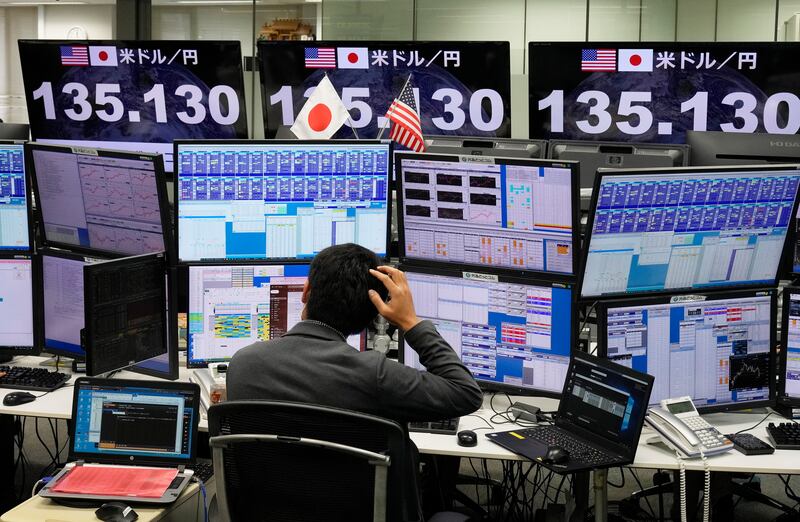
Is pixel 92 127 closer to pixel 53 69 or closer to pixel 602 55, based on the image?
pixel 53 69

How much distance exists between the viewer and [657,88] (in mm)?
5297

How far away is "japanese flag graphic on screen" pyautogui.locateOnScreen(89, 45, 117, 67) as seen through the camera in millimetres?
5609

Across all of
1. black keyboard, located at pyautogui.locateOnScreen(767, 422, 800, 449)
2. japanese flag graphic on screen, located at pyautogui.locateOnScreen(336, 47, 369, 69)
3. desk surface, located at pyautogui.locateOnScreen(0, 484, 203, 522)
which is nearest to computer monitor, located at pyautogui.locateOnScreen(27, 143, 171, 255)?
desk surface, located at pyautogui.locateOnScreen(0, 484, 203, 522)

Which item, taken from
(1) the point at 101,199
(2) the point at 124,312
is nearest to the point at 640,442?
(2) the point at 124,312

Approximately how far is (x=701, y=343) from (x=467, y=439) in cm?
83

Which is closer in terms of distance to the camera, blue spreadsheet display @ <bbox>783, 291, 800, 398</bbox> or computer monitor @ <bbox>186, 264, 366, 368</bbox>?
blue spreadsheet display @ <bbox>783, 291, 800, 398</bbox>

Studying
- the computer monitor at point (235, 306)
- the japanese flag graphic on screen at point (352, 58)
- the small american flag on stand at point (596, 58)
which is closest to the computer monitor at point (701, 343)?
the computer monitor at point (235, 306)

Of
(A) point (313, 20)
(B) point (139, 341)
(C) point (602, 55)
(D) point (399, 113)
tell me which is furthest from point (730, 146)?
(A) point (313, 20)

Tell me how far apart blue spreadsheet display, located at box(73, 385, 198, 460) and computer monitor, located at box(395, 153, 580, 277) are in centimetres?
93

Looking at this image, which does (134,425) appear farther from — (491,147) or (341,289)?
(491,147)

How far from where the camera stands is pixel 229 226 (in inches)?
127

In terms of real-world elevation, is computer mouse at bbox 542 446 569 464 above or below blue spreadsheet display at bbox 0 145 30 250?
below

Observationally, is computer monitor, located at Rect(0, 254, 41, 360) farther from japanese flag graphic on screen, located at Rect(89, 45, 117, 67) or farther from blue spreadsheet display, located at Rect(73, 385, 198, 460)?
japanese flag graphic on screen, located at Rect(89, 45, 117, 67)

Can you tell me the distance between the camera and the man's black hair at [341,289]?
208 cm
